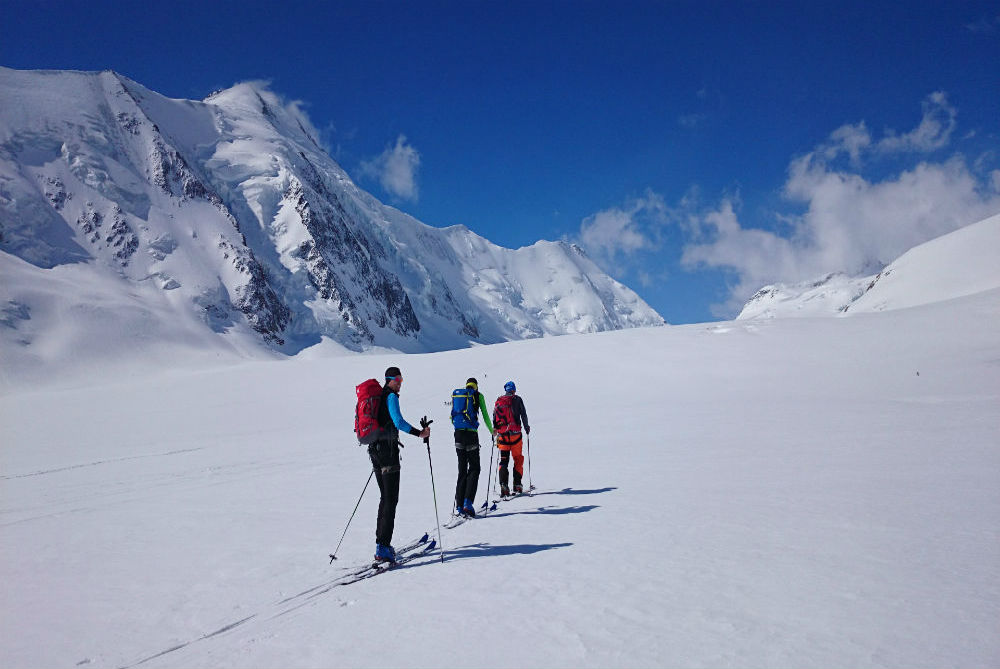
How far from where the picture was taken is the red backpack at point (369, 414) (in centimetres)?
750

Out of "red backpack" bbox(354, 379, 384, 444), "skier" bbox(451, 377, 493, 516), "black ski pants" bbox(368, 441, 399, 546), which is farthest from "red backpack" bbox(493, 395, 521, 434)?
"red backpack" bbox(354, 379, 384, 444)

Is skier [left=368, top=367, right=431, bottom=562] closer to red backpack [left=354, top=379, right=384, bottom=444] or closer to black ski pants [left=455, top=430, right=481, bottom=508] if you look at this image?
red backpack [left=354, top=379, right=384, bottom=444]

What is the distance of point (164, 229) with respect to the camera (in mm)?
112875

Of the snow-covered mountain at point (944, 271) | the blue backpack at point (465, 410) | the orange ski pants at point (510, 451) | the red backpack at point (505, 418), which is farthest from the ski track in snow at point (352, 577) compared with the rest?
the snow-covered mountain at point (944, 271)

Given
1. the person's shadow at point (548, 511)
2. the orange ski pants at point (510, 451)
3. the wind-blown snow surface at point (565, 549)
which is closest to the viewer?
the wind-blown snow surface at point (565, 549)

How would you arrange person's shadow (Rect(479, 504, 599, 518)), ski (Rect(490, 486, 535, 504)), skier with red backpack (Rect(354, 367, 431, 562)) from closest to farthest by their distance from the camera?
skier with red backpack (Rect(354, 367, 431, 562)), person's shadow (Rect(479, 504, 599, 518)), ski (Rect(490, 486, 535, 504))

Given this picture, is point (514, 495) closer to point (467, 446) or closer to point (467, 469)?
point (467, 469)

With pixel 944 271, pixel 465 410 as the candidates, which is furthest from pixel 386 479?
pixel 944 271

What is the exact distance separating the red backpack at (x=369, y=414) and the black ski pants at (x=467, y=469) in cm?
260

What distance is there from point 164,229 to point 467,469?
125m

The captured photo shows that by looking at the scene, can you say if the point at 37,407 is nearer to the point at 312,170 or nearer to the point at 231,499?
the point at 231,499

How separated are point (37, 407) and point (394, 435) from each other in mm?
35379

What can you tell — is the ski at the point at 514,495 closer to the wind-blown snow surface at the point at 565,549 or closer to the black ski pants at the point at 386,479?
the wind-blown snow surface at the point at 565,549

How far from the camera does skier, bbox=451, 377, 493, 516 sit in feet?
32.5
